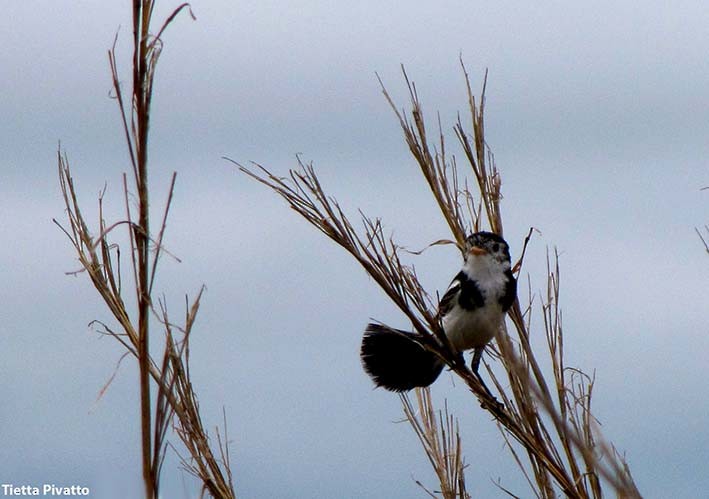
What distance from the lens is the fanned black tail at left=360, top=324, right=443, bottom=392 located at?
18.6 ft

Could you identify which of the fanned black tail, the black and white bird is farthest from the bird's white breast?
the fanned black tail

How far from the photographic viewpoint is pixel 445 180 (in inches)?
158

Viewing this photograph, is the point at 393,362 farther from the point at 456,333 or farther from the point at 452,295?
the point at 452,295

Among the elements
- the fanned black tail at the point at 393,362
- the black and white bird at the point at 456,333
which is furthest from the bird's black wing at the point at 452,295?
the fanned black tail at the point at 393,362

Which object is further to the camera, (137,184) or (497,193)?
(497,193)

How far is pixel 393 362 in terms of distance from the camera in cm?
575

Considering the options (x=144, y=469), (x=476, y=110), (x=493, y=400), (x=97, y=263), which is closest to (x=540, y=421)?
(x=493, y=400)

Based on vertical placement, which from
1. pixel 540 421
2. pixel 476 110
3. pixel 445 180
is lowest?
pixel 540 421

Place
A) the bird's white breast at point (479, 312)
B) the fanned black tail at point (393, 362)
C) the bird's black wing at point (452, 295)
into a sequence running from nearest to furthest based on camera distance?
the bird's white breast at point (479, 312), the fanned black tail at point (393, 362), the bird's black wing at point (452, 295)

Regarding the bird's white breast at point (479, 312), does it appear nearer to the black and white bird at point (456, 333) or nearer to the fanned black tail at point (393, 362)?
the black and white bird at point (456, 333)

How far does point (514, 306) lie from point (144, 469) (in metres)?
2.85

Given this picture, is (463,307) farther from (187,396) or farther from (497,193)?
(187,396)

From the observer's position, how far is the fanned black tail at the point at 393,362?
5672 mm

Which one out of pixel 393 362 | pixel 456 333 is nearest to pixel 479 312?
pixel 456 333
